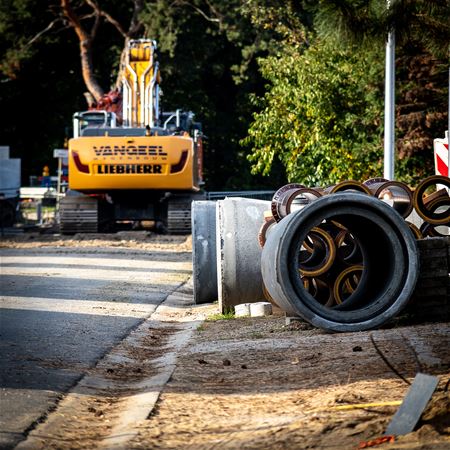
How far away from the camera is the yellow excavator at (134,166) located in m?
33.5

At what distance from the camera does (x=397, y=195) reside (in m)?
14.7

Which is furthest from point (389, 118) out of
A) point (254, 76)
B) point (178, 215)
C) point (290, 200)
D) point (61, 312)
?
point (254, 76)

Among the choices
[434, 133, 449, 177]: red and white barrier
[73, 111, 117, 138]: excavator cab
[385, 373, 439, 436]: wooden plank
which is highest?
[73, 111, 117, 138]: excavator cab

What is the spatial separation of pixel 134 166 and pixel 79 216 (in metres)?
2.06

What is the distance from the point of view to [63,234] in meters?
35.1

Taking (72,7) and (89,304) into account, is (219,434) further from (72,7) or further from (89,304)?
(72,7)

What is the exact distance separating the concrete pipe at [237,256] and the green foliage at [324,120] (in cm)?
1286

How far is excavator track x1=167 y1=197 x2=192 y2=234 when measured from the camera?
113ft

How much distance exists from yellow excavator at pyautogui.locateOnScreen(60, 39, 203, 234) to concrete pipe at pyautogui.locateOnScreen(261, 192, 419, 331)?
20482mm

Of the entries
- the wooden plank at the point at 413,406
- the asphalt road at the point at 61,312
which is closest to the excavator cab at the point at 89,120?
the asphalt road at the point at 61,312

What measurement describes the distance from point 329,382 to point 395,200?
5.30m

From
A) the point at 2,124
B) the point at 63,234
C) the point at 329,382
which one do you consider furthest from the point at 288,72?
the point at 2,124

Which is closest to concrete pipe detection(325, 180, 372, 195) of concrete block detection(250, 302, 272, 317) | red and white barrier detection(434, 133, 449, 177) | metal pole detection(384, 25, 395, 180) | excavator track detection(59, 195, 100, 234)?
concrete block detection(250, 302, 272, 317)

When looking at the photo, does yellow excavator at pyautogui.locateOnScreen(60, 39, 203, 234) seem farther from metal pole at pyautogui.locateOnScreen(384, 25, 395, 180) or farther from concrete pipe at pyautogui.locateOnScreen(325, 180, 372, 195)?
concrete pipe at pyautogui.locateOnScreen(325, 180, 372, 195)
